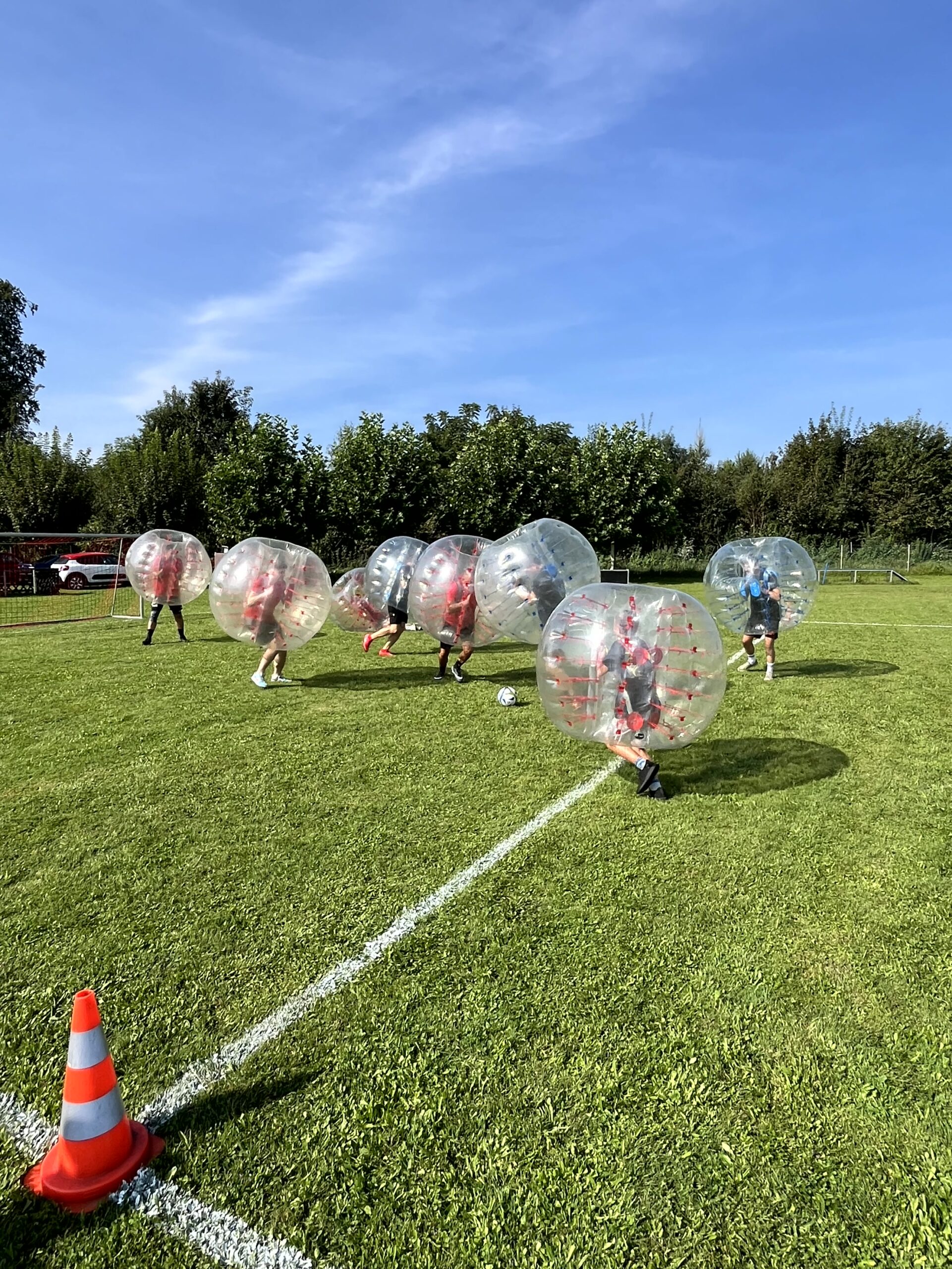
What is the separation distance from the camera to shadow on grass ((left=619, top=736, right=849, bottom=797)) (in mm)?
6344

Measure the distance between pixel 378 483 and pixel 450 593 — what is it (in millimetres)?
22455

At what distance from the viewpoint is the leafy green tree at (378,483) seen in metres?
30.8

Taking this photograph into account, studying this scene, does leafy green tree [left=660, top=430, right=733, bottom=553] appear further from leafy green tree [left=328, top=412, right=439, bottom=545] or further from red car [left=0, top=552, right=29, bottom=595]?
red car [left=0, top=552, right=29, bottom=595]

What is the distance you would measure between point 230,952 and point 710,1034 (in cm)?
240

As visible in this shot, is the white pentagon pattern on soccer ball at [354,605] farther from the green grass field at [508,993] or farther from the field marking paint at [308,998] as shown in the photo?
the field marking paint at [308,998]

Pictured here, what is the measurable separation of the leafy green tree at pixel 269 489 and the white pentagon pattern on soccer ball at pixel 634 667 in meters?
26.8

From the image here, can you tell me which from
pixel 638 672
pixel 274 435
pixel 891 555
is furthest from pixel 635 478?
pixel 638 672

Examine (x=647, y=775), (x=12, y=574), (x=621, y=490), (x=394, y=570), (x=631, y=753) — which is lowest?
(x=647, y=775)

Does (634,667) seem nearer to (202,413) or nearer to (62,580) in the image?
(62,580)

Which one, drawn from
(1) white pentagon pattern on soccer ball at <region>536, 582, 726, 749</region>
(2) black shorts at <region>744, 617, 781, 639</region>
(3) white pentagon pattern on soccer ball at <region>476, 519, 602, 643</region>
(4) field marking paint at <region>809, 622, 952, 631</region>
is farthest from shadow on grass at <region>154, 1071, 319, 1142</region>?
(4) field marking paint at <region>809, 622, 952, 631</region>

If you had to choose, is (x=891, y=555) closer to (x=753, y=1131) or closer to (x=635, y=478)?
(x=635, y=478)

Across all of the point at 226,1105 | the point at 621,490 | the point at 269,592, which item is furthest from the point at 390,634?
the point at 621,490

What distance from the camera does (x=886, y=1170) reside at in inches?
101

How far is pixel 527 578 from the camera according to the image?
28.0ft
